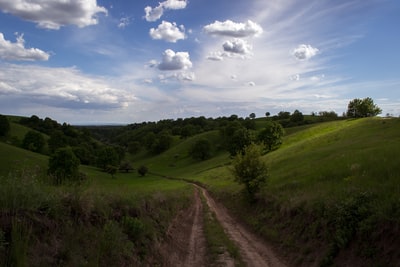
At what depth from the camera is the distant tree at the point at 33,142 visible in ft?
334

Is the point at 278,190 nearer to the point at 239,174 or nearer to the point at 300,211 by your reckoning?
the point at 239,174

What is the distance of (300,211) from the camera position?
17172 millimetres

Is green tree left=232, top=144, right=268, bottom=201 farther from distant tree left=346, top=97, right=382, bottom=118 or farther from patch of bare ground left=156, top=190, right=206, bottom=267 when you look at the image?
distant tree left=346, top=97, right=382, bottom=118

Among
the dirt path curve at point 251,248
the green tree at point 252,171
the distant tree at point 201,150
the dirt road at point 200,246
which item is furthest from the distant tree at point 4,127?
the dirt path curve at point 251,248

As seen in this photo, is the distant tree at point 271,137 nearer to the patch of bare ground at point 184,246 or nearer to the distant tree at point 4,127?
the patch of bare ground at point 184,246

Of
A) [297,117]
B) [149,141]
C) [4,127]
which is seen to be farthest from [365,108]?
[4,127]

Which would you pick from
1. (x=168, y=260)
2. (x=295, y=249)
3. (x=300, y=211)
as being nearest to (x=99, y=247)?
(x=168, y=260)

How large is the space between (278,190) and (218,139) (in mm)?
97848

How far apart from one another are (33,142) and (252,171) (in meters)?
98.4

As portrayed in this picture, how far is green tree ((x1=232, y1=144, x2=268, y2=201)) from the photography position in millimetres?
27922

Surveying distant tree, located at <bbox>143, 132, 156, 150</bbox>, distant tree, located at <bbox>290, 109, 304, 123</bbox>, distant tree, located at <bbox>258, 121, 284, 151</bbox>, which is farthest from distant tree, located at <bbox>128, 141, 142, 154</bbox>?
distant tree, located at <bbox>258, 121, 284, 151</bbox>

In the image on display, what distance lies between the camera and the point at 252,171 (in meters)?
28.2

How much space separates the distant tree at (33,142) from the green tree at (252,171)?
310ft

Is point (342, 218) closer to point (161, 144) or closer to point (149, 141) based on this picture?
point (161, 144)
